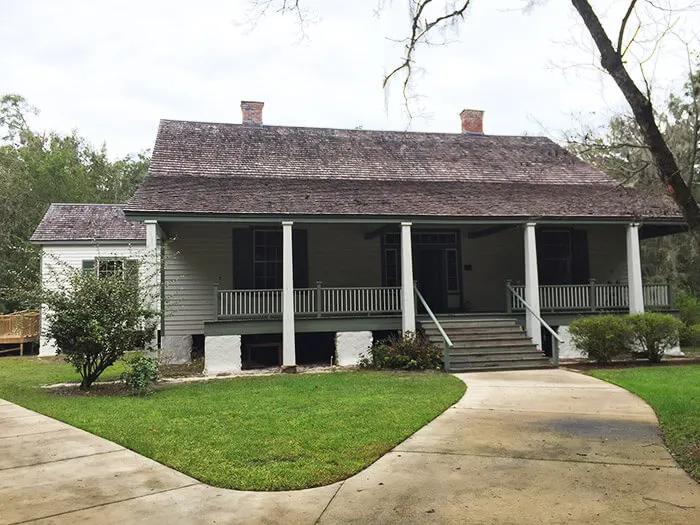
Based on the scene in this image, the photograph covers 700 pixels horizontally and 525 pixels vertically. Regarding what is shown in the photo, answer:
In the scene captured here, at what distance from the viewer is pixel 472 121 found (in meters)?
19.8

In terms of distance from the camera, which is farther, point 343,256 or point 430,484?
point 343,256

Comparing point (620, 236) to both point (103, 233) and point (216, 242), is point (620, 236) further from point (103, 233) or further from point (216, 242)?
point (103, 233)

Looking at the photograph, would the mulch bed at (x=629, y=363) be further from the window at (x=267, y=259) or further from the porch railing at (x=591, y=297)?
the window at (x=267, y=259)

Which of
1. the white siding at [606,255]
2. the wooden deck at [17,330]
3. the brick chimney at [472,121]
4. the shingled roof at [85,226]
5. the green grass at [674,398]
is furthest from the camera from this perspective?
the brick chimney at [472,121]

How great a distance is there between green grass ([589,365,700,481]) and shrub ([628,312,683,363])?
30.6 inches

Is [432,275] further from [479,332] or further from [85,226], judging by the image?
[85,226]

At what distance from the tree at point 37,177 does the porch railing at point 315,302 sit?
12.0 m

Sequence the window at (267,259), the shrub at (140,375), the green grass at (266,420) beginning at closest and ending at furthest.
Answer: the green grass at (266,420), the shrub at (140,375), the window at (267,259)

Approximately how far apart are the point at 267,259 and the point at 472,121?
10.0m

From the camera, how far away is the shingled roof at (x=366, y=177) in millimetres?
12898

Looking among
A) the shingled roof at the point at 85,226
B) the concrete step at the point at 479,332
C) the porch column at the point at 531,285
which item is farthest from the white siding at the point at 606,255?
the shingled roof at the point at 85,226

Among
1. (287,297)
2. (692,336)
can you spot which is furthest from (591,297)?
(287,297)

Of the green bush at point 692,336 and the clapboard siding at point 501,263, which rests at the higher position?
the clapboard siding at point 501,263

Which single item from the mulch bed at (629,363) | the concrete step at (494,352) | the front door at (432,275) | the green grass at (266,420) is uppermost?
the front door at (432,275)
